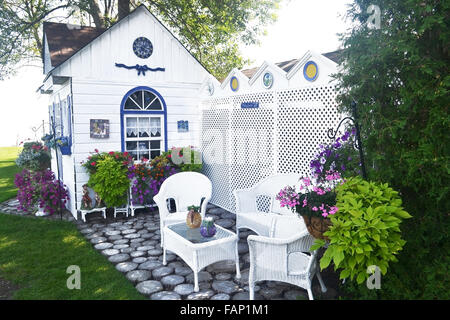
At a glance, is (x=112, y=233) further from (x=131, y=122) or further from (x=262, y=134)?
(x=262, y=134)

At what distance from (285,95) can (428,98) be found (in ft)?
11.3

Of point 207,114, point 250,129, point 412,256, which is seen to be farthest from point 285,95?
point 412,256

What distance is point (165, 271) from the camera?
448cm

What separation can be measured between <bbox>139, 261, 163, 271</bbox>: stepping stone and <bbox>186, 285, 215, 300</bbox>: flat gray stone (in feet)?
3.09

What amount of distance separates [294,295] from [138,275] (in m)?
1.94

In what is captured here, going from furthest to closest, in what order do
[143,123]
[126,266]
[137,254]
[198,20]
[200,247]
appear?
[198,20] < [143,123] < [137,254] < [126,266] < [200,247]

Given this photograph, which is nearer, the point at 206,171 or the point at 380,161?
the point at 380,161

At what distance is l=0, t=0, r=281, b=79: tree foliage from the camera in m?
12.0

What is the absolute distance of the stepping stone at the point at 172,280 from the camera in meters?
4.11

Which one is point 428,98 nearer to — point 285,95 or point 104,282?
point 285,95

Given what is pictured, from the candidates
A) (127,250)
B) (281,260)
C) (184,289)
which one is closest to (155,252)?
(127,250)

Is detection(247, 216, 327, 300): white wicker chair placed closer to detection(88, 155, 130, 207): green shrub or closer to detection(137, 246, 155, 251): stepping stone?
detection(137, 246, 155, 251): stepping stone

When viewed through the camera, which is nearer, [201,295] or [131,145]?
[201,295]

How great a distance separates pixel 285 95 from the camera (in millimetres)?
6121
